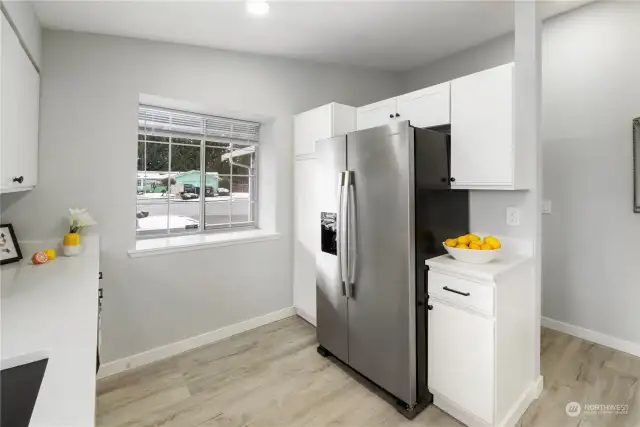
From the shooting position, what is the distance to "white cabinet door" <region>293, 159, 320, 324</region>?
3.00 metres

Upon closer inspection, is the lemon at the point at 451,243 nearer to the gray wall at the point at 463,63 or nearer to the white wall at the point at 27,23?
the gray wall at the point at 463,63

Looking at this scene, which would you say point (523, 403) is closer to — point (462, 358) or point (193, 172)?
point (462, 358)

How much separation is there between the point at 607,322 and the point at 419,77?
10.1 ft

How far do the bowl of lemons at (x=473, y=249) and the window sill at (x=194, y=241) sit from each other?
1.81 metres

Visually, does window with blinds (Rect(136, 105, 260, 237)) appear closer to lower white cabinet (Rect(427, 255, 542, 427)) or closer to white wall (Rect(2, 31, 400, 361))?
white wall (Rect(2, 31, 400, 361))

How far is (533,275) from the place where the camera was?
6.50 ft

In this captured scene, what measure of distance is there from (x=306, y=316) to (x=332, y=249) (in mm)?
1079

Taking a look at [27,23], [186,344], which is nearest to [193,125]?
[27,23]

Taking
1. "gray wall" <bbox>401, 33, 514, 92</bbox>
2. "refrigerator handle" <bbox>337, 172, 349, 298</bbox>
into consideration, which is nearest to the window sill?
"refrigerator handle" <bbox>337, 172, 349, 298</bbox>

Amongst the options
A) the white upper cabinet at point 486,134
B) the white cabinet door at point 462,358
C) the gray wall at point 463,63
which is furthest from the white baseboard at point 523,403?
the gray wall at point 463,63

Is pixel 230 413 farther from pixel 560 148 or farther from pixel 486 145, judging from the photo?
pixel 560 148

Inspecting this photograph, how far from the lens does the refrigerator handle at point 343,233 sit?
2236mm

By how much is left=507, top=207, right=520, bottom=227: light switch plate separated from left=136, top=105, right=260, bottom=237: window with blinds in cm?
246

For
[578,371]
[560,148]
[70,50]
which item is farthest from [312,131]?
[578,371]
